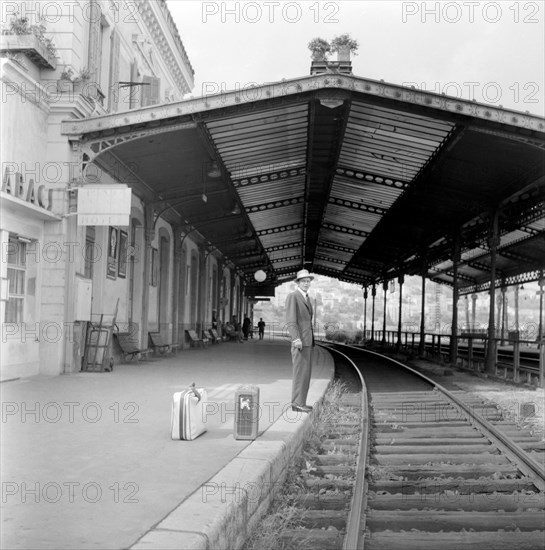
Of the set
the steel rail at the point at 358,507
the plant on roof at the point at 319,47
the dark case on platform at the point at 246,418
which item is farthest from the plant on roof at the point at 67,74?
the steel rail at the point at 358,507

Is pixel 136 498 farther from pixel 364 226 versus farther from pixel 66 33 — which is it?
pixel 364 226

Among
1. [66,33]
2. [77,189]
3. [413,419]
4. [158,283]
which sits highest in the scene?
[66,33]

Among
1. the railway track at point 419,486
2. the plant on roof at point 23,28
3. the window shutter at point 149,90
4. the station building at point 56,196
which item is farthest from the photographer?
the window shutter at point 149,90

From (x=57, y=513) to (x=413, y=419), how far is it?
7.16m

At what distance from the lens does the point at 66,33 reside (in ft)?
45.0

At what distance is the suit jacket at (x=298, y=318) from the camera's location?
800cm

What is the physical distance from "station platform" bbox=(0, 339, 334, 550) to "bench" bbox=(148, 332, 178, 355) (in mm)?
9637

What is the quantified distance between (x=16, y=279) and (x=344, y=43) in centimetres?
1040

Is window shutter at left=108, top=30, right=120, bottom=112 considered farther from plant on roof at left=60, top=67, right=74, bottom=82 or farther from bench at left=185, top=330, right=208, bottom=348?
bench at left=185, top=330, right=208, bottom=348

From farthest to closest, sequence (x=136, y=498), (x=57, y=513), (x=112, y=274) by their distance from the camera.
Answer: (x=112, y=274) < (x=136, y=498) < (x=57, y=513)

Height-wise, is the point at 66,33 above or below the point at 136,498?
above

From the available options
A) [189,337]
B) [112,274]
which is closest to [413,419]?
[112,274]
